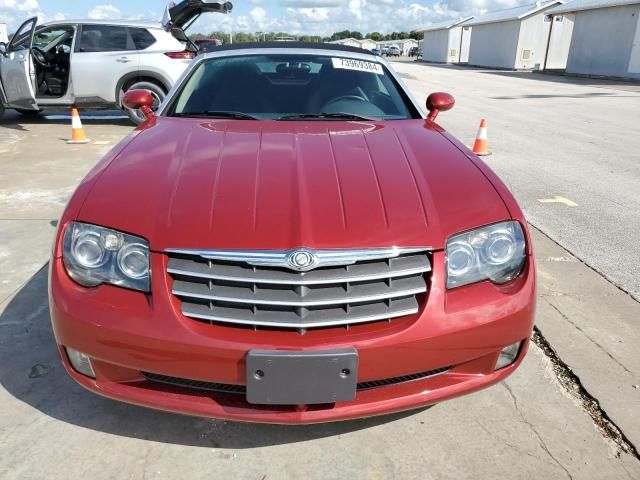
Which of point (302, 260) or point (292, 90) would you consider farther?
point (292, 90)

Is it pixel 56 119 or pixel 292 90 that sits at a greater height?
pixel 292 90

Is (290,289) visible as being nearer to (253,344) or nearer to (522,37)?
(253,344)

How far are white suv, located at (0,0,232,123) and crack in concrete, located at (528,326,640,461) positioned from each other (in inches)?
293

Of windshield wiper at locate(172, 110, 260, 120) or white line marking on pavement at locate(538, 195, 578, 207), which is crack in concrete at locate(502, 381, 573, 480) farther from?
white line marking on pavement at locate(538, 195, 578, 207)

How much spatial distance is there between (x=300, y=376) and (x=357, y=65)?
2.45 m

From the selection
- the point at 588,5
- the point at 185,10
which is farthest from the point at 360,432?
the point at 588,5

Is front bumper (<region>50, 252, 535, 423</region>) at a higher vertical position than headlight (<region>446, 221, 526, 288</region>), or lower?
lower

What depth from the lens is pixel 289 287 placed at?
1.71 m

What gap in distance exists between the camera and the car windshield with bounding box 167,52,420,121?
3033mm

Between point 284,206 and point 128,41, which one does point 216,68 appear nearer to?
point 284,206

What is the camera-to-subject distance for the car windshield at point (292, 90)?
9.95ft

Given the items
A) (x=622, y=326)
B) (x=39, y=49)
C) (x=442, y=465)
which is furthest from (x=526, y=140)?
(x=39, y=49)

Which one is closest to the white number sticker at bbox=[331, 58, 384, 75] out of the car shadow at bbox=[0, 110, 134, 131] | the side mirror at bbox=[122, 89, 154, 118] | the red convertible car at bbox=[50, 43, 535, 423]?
the side mirror at bbox=[122, 89, 154, 118]

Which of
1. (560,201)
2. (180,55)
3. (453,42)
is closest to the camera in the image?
(560,201)
